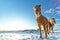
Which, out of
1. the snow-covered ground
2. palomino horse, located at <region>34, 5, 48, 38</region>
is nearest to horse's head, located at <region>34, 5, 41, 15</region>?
palomino horse, located at <region>34, 5, 48, 38</region>

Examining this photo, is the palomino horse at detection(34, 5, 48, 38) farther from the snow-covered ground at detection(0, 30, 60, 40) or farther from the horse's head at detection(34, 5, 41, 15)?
the snow-covered ground at detection(0, 30, 60, 40)

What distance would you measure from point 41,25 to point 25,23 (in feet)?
0.65

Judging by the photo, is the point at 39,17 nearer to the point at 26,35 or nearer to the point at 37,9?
the point at 37,9

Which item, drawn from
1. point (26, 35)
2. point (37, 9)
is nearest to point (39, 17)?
point (37, 9)

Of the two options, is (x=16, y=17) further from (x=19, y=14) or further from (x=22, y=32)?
(x=22, y=32)

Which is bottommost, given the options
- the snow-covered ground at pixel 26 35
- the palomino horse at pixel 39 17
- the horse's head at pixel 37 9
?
the snow-covered ground at pixel 26 35

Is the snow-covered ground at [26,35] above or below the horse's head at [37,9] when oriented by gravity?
below

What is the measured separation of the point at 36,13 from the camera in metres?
2.03

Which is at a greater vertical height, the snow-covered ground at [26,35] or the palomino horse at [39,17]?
the palomino horse at [39,17]

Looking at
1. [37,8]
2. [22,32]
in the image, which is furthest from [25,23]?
[37,8]

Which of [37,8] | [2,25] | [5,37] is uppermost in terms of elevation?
[37,8]

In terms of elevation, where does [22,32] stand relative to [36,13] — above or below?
below

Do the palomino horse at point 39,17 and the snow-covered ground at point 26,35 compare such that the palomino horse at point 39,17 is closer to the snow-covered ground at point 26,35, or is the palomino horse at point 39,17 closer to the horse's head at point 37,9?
the horse's head at point 37,9

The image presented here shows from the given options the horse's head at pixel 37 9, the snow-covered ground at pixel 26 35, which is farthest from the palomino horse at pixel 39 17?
the snow-covered ground at pixel 26 35
